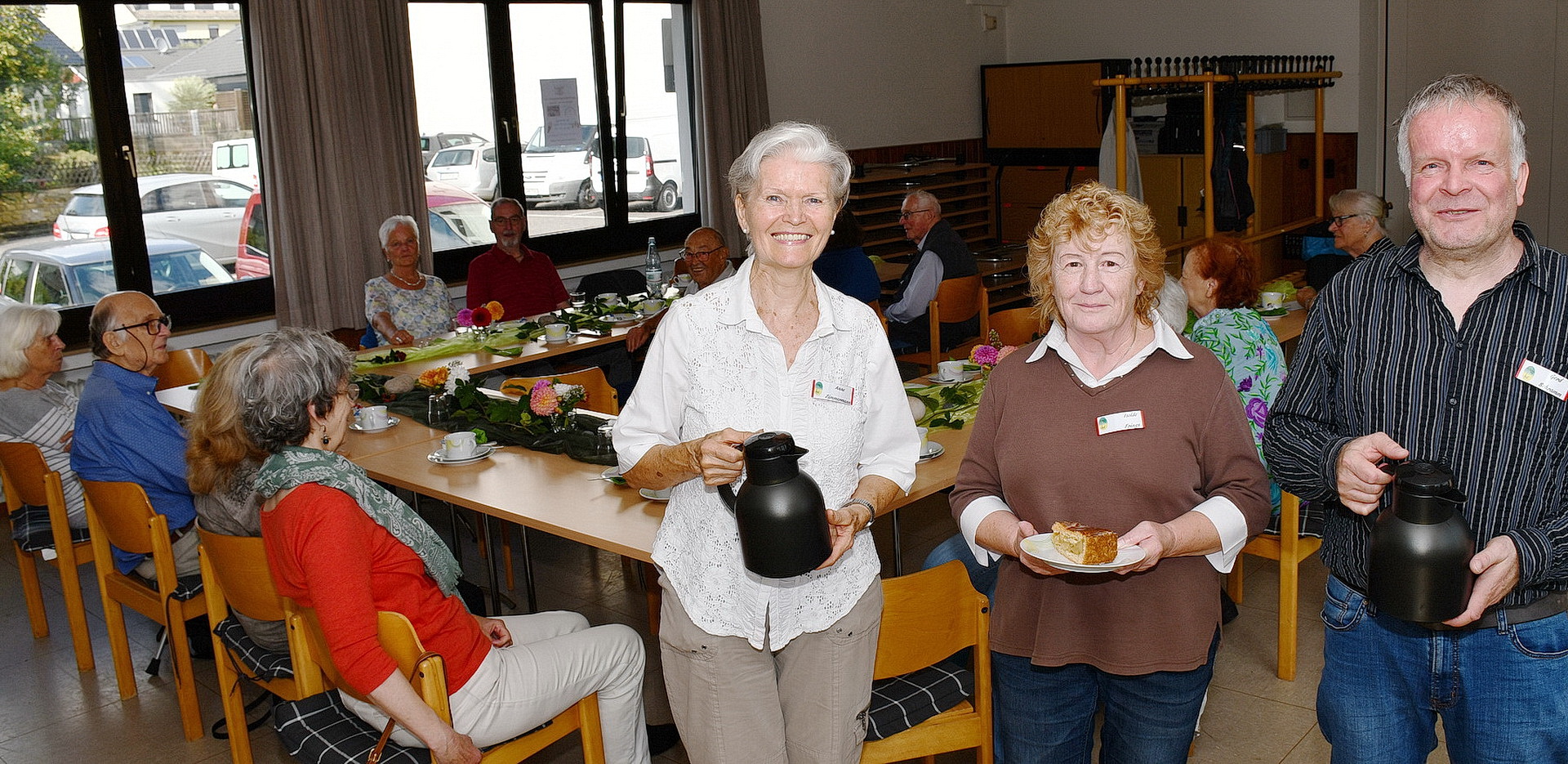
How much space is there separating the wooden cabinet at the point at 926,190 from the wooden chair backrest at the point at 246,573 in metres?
5.92

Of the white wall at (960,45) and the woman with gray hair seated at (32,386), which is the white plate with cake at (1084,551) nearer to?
the woman with gray hair seated at (32,386)

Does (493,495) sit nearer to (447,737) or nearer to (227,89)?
(447,737)

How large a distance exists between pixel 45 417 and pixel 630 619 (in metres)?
2.13

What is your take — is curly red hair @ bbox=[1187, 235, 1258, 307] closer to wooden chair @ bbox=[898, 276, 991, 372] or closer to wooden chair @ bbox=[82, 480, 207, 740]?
wooden chair @ bbox=[898, 276, 991, 372]

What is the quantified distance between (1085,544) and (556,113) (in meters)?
6.46

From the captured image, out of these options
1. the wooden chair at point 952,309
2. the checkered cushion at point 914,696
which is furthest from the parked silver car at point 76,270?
the checkered cushion at point 914,696

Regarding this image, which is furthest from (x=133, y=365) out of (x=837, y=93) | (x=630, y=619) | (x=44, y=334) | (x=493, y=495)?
(x=837, y=93)

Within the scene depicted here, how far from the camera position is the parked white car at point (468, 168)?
7090 mm

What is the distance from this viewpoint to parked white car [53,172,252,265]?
228 inches

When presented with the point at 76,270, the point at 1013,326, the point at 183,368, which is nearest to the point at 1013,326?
the point at 1013,326

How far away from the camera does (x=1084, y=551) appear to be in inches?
67.5

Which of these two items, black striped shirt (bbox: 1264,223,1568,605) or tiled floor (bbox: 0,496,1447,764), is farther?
tiled floor (bbox: 0,496,1447,764)

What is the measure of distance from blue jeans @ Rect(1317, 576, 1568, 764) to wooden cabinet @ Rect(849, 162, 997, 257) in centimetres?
642

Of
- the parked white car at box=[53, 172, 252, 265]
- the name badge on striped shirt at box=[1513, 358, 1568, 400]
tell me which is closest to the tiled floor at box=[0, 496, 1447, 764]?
the name badge on striped shirt at box=[1513, 358, 1568, 400]
